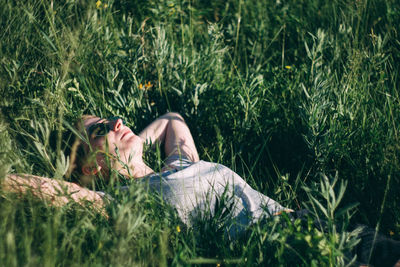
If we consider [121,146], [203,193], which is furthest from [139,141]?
[203,193]

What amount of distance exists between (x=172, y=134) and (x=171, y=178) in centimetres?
56

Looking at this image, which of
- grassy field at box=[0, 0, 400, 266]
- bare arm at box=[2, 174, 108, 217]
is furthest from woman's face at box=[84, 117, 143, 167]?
bare arm at box=[2, 174, 108, 217]

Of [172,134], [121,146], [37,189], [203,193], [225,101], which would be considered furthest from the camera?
[225,101]

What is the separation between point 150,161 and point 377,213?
60.5 inches

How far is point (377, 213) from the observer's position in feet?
7.36

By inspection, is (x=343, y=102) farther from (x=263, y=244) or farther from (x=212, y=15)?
(x=212, y=15)

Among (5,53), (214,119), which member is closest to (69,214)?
(214,119)

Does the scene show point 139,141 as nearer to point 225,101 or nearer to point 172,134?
point 172,134

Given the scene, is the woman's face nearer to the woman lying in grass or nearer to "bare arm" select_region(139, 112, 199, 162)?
the woman lying in grass

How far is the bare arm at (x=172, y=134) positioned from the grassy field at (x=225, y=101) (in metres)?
0.16

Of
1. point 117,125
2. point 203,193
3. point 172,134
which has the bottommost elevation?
point 203,193

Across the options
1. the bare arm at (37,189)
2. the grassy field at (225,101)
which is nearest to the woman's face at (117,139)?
the grassy field at (225,101)

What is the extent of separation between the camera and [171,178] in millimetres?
2291

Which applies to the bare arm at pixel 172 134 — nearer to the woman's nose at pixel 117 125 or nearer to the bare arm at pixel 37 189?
the woman's nose at pixel 117 125
